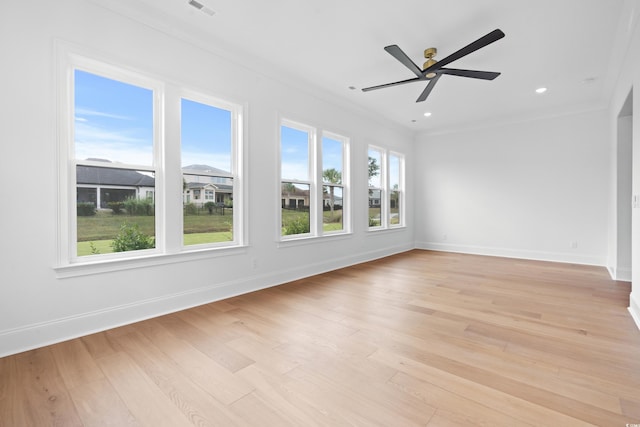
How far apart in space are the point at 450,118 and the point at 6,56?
21.6ft

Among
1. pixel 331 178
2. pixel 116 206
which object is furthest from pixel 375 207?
pixel 116 206

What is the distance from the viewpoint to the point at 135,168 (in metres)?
2.90

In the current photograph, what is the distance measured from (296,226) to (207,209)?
1.49 metres

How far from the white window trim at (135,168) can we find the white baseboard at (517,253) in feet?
17.1

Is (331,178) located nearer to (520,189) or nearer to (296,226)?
(296,226)

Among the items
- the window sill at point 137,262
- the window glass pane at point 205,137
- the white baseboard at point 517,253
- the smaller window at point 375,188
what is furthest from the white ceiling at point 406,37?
the white baseboard at point 517,253

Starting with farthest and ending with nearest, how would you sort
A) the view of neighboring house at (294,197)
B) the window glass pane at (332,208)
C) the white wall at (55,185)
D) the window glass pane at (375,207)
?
1. the window glass pane at (375,207)
2. the window glass pane at (332,208)
3. the view of neighboring house at (294,197)
4. the white wall at (55,185)

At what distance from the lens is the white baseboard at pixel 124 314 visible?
2242 millimetres

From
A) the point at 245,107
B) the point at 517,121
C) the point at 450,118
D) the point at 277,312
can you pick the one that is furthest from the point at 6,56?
the point at 517,121

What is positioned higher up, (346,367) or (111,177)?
(111,177)

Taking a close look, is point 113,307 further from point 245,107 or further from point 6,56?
point 245,107

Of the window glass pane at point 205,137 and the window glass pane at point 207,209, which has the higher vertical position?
the window glass pane at point 205,137

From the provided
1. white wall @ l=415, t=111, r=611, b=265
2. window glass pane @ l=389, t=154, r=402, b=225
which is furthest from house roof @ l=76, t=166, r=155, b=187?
white wall @ l=415, t=111, r=611, b=265

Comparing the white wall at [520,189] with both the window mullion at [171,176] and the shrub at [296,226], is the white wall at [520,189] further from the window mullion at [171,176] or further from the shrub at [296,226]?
the window mullion at [171,176]
